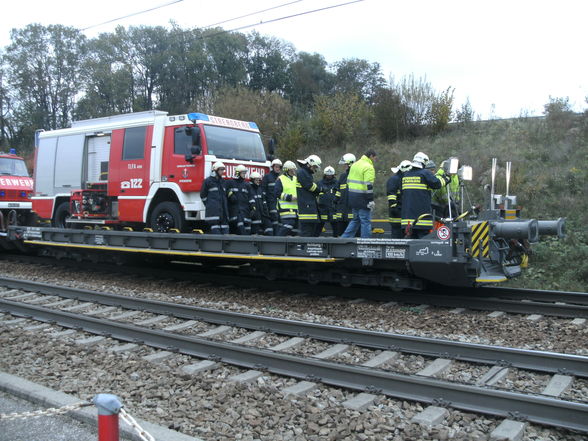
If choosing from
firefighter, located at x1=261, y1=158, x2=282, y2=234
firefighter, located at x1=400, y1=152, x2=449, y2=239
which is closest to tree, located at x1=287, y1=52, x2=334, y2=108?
firefighter, located at x1=261, y1=158, x2=282, y2=234

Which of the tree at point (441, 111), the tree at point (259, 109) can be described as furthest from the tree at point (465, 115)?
the tree at point (259, 109)

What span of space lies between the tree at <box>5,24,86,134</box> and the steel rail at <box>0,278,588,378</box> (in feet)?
130

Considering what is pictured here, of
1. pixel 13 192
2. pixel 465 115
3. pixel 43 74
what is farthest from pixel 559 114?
pixel 43 74

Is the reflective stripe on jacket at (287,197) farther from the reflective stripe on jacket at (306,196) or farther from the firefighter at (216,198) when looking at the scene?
the firefighter at (216,198)

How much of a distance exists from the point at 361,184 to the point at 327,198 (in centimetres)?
147

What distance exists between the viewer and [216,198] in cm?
985

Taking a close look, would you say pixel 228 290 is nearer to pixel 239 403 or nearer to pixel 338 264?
pixel 338 264

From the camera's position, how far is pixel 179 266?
42.4ft

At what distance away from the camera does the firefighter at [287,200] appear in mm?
9977

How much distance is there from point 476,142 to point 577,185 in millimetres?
5198

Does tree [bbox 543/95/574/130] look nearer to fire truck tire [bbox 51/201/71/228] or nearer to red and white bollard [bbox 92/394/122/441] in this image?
fire truck tire [bbox 51/201/71/228]

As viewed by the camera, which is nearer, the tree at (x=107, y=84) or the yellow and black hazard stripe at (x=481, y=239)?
the yellow and black hazard stripe at (x=481, y=239)

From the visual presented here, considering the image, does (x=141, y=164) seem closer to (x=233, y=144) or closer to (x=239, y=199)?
(x=233, y=144)

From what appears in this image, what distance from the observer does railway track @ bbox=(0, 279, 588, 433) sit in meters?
4.36
